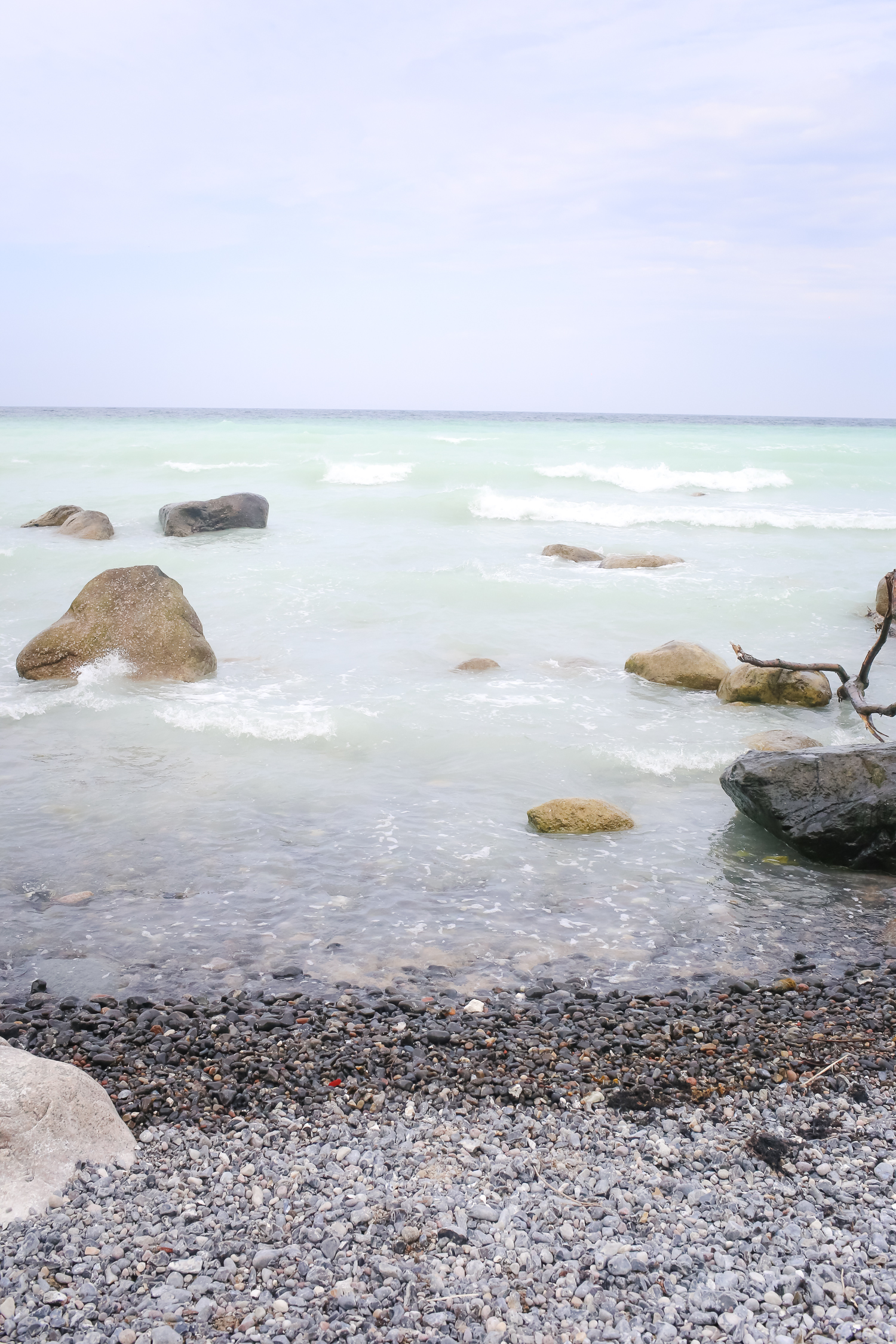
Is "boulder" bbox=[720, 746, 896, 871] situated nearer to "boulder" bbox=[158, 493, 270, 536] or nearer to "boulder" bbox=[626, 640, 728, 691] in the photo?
"boulder" bbox=[626, 640, 728, 691]

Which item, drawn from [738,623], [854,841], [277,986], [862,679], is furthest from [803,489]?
[277,986]

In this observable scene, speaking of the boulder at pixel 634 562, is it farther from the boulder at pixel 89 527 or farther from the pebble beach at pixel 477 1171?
the pebble beach at pixel 477 1171

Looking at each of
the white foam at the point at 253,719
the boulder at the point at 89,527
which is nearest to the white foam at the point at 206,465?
the boulder at the point at 89,527

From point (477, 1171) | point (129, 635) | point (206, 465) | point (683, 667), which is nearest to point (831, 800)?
point (477, 1171)

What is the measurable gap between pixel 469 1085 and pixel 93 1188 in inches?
60.3

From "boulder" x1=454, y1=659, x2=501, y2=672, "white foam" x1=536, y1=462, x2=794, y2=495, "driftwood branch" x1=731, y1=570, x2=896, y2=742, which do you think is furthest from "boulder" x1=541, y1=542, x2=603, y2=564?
"white foam" x1=536, y1=462, x2=794, y2=495

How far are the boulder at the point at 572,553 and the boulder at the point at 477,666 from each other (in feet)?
24.7

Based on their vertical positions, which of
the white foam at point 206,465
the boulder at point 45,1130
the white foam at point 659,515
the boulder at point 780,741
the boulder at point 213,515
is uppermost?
the white foam at point 206,465

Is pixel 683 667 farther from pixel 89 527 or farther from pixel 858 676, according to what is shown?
pixel 89 527

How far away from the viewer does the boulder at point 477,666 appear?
36.6 feet

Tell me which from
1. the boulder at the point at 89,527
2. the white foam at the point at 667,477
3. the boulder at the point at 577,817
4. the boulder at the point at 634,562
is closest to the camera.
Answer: the boulder at the point at 577,817

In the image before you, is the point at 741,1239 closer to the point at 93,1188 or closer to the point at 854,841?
the point at 93,1188

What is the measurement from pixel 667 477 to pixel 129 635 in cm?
2681

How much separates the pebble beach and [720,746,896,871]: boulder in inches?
59.9
